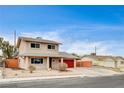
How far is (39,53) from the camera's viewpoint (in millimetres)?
39656

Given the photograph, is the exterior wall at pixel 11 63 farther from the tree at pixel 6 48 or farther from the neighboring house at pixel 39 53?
the tree at pixel 6 48

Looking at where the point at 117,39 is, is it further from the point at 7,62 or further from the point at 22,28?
the point at 7,62

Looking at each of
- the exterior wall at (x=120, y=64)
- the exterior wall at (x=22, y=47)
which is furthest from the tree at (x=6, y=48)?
the exterior wall at (x=120, y=64)

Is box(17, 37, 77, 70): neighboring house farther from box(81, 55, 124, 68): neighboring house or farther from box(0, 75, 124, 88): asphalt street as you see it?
box(81, 55, 124, 68): neighboring house

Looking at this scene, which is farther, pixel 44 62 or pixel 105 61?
→ pixel 105 61

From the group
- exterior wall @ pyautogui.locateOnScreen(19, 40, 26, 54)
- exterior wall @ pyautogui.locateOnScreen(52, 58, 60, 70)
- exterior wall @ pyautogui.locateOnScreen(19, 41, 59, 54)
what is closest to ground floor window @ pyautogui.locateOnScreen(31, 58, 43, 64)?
exterior wall @ pyautogui.locateOnScreen(19, 41, 59, 54)

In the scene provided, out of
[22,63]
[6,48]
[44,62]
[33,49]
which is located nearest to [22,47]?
[33,49]

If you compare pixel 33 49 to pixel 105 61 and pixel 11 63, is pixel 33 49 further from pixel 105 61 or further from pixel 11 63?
pixel 105 61

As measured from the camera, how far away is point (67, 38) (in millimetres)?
39281

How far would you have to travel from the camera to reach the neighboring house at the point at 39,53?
3861 cm

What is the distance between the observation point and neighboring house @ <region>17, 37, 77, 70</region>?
38606mm

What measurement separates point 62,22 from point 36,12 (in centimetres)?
452
